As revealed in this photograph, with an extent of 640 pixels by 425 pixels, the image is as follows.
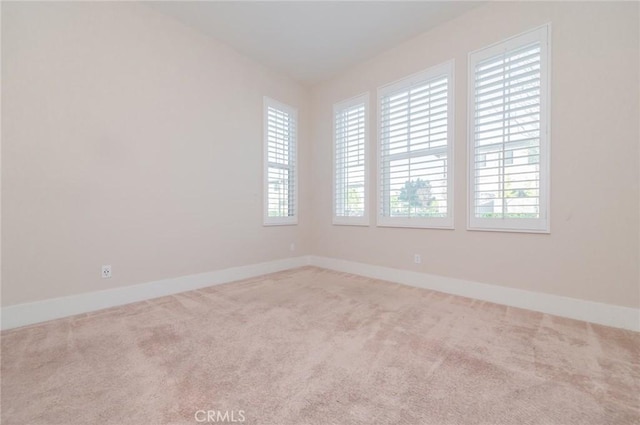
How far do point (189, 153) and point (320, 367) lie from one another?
273 cm

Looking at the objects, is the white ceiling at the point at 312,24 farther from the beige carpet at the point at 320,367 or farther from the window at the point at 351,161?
the beige carpet at the point at 320,367

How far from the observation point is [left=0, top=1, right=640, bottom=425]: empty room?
4.59 feet

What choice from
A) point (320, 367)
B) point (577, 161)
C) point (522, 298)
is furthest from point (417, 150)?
point (320, 367)

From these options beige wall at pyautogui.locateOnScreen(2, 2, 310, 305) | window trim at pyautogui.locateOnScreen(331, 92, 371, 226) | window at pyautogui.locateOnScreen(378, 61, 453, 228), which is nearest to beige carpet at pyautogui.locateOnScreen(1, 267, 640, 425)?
beige wall at pyautogui.locateOnScreen(2, 2, 310, 305)

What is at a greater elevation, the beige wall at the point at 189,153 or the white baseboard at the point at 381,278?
the beige wall at the point at 189,153

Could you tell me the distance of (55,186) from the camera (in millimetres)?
2318

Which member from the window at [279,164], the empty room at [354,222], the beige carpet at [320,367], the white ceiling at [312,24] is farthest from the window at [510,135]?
the window at [279,164]

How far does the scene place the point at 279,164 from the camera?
13.8 ft

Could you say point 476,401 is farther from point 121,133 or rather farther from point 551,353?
point 121,133

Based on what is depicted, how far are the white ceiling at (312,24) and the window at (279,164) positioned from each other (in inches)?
29.7

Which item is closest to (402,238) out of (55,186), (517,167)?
(517,167)

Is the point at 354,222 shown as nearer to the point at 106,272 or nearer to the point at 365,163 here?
the point at 365,163

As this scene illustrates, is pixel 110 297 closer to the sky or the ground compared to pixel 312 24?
closer to the ground

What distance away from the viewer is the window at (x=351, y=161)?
154 inches
